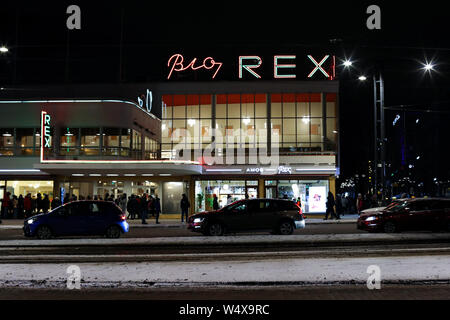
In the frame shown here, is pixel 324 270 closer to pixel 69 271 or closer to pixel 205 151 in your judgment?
pixel 69 271

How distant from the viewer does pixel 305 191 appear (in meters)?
37.5

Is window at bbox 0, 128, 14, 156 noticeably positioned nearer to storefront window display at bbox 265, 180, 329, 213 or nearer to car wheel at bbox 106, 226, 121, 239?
car wheel at bbox 106, 226, 121, 239

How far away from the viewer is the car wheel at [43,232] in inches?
807

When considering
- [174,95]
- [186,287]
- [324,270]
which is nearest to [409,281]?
[324,270]

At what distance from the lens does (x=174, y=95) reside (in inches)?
1607

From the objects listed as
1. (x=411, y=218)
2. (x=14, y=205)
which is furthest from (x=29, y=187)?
(x=411, y=218)

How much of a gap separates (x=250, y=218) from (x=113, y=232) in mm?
5758

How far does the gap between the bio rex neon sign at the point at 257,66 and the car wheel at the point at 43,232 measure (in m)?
22.2

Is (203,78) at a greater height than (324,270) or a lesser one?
greater

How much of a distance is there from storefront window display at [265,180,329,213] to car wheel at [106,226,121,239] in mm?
18213

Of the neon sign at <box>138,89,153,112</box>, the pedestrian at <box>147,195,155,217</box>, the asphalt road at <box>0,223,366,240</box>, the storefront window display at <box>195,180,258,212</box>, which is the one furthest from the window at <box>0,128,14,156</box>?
the storefront window display at <box>195,180,258,212</box>
